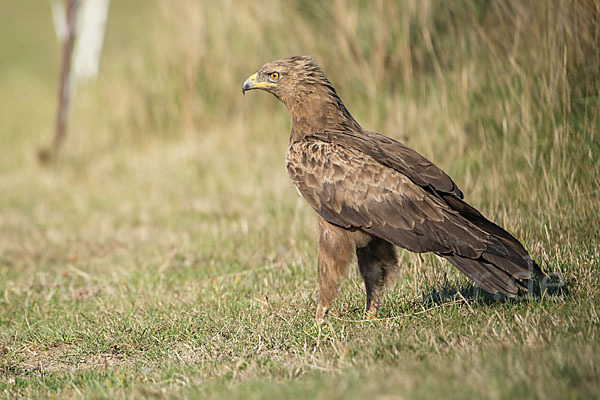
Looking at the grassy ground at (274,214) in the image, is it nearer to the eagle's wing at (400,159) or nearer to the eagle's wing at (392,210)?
the eagle's wing at (392,210)

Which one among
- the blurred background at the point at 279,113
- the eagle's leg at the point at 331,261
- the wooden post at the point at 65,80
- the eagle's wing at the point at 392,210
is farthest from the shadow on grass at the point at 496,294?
the wooden post at the point at 65,80

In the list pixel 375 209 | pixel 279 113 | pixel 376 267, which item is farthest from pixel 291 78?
pixel 279 113

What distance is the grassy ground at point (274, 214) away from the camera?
11.6 ft

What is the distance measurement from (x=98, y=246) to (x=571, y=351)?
5.43 meters

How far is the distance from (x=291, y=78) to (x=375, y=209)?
4.36 ft

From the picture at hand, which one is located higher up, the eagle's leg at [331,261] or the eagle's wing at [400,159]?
the eagle's wing at [400,159]

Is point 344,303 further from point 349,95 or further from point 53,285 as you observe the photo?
point 349,95

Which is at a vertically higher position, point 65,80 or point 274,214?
point 65,80

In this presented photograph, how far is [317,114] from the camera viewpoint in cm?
472

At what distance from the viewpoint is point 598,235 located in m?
4.75

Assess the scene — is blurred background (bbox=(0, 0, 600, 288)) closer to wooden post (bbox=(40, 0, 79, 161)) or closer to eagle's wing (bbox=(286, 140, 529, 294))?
wooden post (bbox=(40, 0, 79, 161))

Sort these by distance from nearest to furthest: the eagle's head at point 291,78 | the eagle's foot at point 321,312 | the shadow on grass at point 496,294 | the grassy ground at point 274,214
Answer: the grassy ground at point 274,214 → the shadow on grass at point 496,294 → the eagle's foot at point 321,312 → the eagle's head at point 291,78

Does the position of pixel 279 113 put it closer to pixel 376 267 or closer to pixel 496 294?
pixel 376 267

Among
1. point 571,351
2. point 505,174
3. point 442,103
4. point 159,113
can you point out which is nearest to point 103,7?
point 159,113
